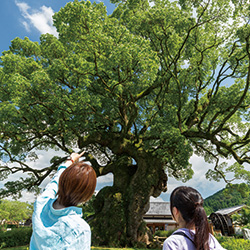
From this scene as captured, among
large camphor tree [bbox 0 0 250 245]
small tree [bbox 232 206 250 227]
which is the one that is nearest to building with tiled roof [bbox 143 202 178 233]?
small tree [bbox 232 206 250 227]

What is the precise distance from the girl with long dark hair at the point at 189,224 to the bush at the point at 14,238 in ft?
51.2

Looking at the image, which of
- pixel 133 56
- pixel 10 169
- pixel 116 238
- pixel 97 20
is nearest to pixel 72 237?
pixel 133 56

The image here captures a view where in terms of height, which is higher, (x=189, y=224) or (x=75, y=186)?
(x=75, y=186)

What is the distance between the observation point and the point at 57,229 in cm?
146

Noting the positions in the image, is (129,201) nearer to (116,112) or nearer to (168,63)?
(116,112)

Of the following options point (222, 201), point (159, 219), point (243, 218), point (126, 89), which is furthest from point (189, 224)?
point (222, 201)

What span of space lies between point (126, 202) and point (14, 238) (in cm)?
805

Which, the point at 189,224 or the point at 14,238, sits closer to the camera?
the point at 189,224

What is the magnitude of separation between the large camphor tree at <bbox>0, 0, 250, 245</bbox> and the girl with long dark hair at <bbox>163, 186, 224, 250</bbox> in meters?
7.09

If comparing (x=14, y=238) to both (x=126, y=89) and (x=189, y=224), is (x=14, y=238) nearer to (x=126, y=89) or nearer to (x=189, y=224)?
(x=126, y=89)

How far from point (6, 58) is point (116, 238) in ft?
36.1

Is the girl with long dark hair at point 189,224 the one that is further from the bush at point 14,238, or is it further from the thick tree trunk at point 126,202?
the bush at point 14,238

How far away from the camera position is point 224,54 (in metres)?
12.0

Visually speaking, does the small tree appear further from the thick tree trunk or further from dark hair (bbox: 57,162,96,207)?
dark hair (bbox: 57,162,96,207)
